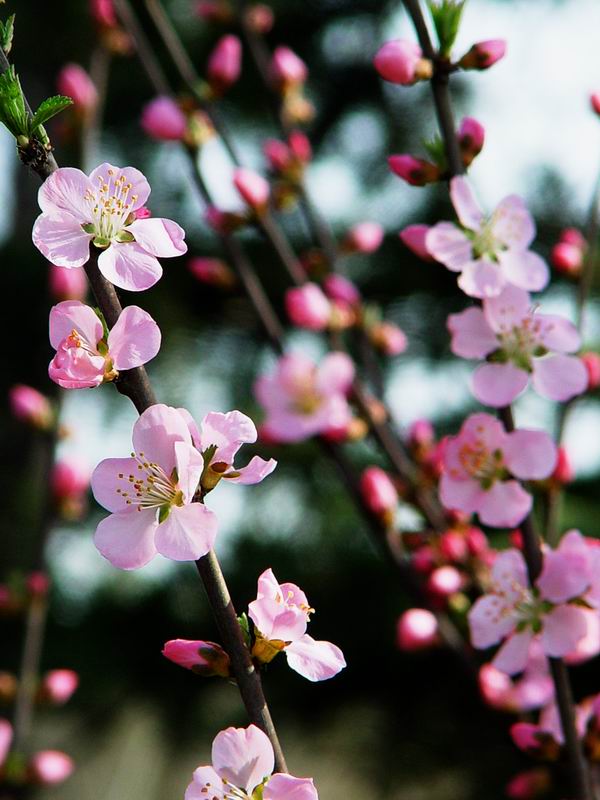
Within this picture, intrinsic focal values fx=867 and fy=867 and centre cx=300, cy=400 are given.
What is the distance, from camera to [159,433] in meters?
0.30

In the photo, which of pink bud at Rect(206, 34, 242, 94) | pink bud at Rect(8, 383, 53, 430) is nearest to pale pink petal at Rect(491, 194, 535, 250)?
pink bud at Rect(206, 34, 242, 94)

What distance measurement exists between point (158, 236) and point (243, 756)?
7.4 inches

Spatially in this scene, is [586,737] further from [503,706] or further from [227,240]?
[227,240]

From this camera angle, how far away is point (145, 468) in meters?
0.32

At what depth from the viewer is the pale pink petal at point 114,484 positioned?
0.33 meters

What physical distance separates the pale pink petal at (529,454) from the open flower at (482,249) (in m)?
0.08

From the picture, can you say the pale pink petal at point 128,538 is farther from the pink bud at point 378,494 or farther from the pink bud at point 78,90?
the pink bud at point 78,90

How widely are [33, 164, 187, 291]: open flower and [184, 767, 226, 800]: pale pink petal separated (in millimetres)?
167

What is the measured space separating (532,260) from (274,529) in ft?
5.34

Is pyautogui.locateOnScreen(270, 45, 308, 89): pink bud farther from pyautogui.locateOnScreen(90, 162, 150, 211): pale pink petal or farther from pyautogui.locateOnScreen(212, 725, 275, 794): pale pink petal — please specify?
pyautogui.locateOnScreen(212, 725, 275, 794): pale pink petal

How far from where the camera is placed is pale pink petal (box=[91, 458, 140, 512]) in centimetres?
33

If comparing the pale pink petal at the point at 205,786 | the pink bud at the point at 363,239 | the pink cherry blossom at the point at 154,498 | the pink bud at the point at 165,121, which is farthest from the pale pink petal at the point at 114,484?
the pink bud at the point at 363,239

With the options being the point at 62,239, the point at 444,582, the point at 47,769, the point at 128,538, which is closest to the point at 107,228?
the point at 62,239

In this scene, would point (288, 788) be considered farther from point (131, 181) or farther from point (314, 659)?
point (131, 181)
